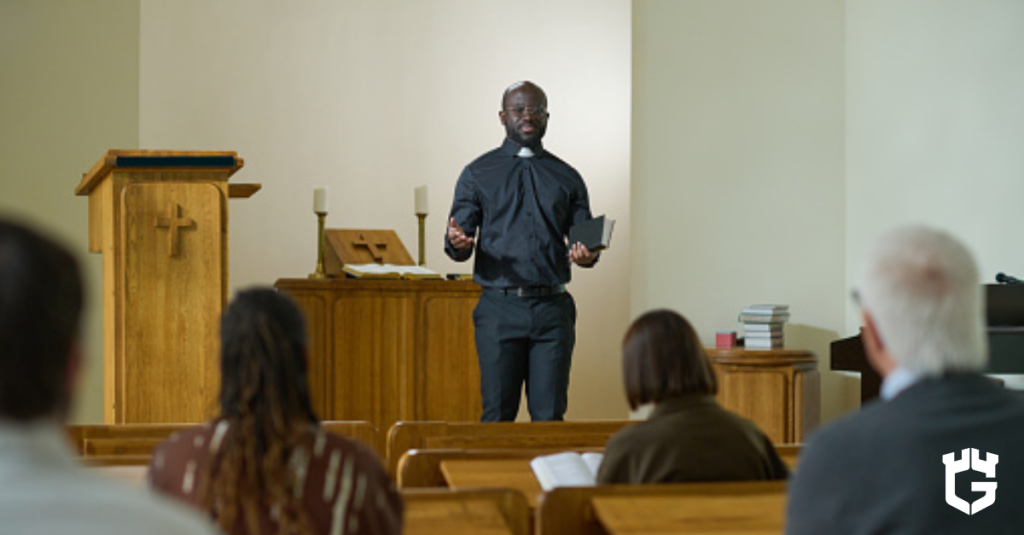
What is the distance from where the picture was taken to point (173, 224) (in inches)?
189

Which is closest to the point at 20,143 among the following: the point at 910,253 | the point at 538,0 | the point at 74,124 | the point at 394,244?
the point at 74,124

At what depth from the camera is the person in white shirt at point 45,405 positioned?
3.42ft

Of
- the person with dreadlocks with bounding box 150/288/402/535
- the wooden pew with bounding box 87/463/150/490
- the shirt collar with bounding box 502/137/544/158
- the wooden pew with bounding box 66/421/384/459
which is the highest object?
the shirt collar with bounding box 502/137/544/158

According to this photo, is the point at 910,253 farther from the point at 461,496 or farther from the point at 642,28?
the point at 642,28

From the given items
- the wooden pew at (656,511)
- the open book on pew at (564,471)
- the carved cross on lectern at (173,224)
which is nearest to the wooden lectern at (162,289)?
the carved cross on lectern at (173,224)

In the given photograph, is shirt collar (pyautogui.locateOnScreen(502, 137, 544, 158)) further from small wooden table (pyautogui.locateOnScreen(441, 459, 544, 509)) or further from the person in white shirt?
the person in white shirt

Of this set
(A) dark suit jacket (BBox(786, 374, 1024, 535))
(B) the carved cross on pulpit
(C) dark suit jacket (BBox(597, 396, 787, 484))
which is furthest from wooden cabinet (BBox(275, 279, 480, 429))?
(A) dark suit jacket (BBox(786, 374, 1024, 535))

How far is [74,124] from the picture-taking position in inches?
334

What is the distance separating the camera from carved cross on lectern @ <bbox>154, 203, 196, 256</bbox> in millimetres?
4801

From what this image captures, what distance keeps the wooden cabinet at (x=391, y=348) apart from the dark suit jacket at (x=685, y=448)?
392 centimetres

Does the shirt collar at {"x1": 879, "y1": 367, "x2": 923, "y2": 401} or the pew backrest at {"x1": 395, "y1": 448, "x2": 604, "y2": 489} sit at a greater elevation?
the shirt collar at {"x1": 879, "y1": 367, "x2": 923, "y2": 401}

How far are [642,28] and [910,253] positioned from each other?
665cm

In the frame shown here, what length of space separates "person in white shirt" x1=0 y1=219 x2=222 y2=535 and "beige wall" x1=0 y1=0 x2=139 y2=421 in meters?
7.49

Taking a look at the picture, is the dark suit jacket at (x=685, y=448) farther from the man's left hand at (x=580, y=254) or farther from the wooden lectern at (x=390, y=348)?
the wooden lectern at (x=390, y=348)
